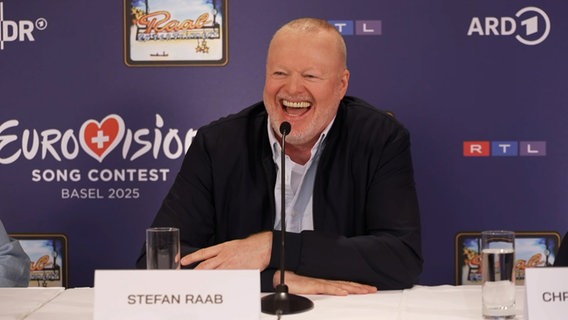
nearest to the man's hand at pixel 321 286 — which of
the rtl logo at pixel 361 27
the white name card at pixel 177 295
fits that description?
the white name card at pixel 177 295

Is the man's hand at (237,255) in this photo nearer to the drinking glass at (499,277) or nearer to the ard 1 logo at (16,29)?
the drinking glass at (499,277)

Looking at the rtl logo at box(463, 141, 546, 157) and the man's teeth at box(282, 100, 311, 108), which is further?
the rtl logo at box(463, 141, 546, 157)

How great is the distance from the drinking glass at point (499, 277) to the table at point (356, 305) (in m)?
0.04

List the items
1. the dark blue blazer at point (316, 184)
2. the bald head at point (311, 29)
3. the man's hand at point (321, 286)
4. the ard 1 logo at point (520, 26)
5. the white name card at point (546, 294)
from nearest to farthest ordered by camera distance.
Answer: the white name card at point (546, 294), the man's hand at point (321, 286), the dark blue blazer at point (316, 184), the bald head at point (311, 29), the ard 1 logo at point (520, 26)

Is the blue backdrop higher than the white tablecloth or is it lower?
higher

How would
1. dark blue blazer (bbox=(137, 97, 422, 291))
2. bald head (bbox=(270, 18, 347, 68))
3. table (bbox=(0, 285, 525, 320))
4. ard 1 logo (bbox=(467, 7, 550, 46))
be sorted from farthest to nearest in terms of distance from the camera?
ard 1 logo (bbox=(467, 7, 550, 46))
bald head (bbox=(270, 18, 347, 68))
dark blue blazer (bbox=(137, 97, 422, 291))
table (bbox=(0, 285, 525, 320))

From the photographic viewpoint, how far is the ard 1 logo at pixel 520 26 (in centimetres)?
293

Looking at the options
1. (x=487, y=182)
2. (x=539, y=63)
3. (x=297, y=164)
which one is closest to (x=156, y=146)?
(x=297, y=164)

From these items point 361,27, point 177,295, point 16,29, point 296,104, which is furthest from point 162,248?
point 16,29

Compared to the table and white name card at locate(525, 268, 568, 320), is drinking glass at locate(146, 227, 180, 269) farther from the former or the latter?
white name card at locate(525, 268, 568, 320)

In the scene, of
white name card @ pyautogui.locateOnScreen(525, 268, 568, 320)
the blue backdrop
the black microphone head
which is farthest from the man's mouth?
white name card @ pyautogui.locateOnScreen(525, 268, 568, 320)

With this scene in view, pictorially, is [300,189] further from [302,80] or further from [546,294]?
[546,294]

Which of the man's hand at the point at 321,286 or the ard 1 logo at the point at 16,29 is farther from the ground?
the ard 1 logo at the point at 16,29

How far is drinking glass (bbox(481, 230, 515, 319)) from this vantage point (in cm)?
150
